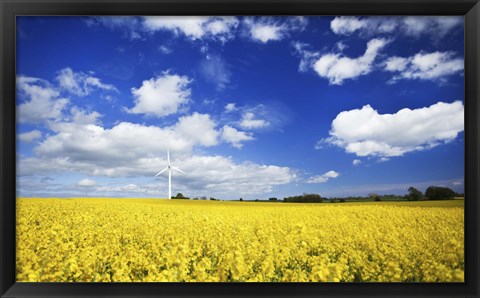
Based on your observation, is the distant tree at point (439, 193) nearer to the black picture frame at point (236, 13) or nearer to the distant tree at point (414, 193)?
the distant tree at point (414, 193)

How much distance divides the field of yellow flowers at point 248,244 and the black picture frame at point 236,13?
0.30 feet

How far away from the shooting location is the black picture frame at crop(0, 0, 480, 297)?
10.2 ft

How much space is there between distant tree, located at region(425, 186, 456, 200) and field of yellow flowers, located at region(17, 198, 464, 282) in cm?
12

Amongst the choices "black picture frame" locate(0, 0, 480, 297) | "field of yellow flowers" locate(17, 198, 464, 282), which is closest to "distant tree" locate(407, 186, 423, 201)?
"field of yellow flowers" locate(17, 198, 464, 282)

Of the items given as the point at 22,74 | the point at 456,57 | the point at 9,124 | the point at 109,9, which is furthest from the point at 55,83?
the point at 456,57

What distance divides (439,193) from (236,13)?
2659 millimetres

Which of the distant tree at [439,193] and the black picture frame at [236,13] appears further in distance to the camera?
the distant tree at [439,193]

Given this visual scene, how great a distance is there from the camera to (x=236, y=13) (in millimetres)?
3211

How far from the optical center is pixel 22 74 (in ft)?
10.8

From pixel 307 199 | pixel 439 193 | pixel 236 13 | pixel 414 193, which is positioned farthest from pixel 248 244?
pixel 236 13

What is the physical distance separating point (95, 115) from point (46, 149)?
61 cm

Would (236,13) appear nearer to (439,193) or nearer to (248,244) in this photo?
(248,244)

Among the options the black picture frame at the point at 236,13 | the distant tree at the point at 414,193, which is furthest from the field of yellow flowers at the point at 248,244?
the distant tree at the point at 414,193

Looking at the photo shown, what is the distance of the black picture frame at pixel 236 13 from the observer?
310 centimetres
